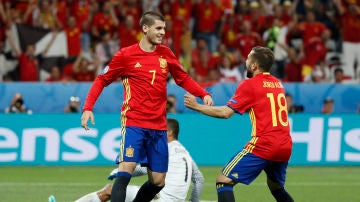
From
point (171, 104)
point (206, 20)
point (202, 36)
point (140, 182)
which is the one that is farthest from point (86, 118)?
point (206, 20)

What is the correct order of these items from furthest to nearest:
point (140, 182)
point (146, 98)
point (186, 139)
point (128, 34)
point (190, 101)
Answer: point (128, 34) → point (186, 139) → point (140, 182) → point (146, 98) → point (190, 101)

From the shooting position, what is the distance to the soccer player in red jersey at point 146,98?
8992 mm

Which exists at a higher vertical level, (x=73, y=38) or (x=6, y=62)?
(x=73, y=38)

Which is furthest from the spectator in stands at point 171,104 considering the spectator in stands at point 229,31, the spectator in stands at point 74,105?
the spectator in stands at point 229,31

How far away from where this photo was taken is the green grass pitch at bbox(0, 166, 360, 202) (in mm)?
12039

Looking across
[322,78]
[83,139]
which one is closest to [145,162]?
[83,139]

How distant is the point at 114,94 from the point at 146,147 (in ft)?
31.7

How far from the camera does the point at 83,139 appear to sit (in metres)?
15.7

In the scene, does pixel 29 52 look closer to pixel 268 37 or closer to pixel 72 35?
pixel 72 35

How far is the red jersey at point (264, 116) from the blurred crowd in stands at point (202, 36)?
10.1 m

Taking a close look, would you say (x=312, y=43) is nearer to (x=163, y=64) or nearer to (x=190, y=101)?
(x=163, y=64)

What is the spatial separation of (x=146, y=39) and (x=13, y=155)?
703cm

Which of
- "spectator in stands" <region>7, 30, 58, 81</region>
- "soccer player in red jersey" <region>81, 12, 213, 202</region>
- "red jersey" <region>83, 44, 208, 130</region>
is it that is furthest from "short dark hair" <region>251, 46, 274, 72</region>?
"spectator in stands" <region>7, 30, 58, 81</region>

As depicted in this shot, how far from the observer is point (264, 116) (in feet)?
28.6
